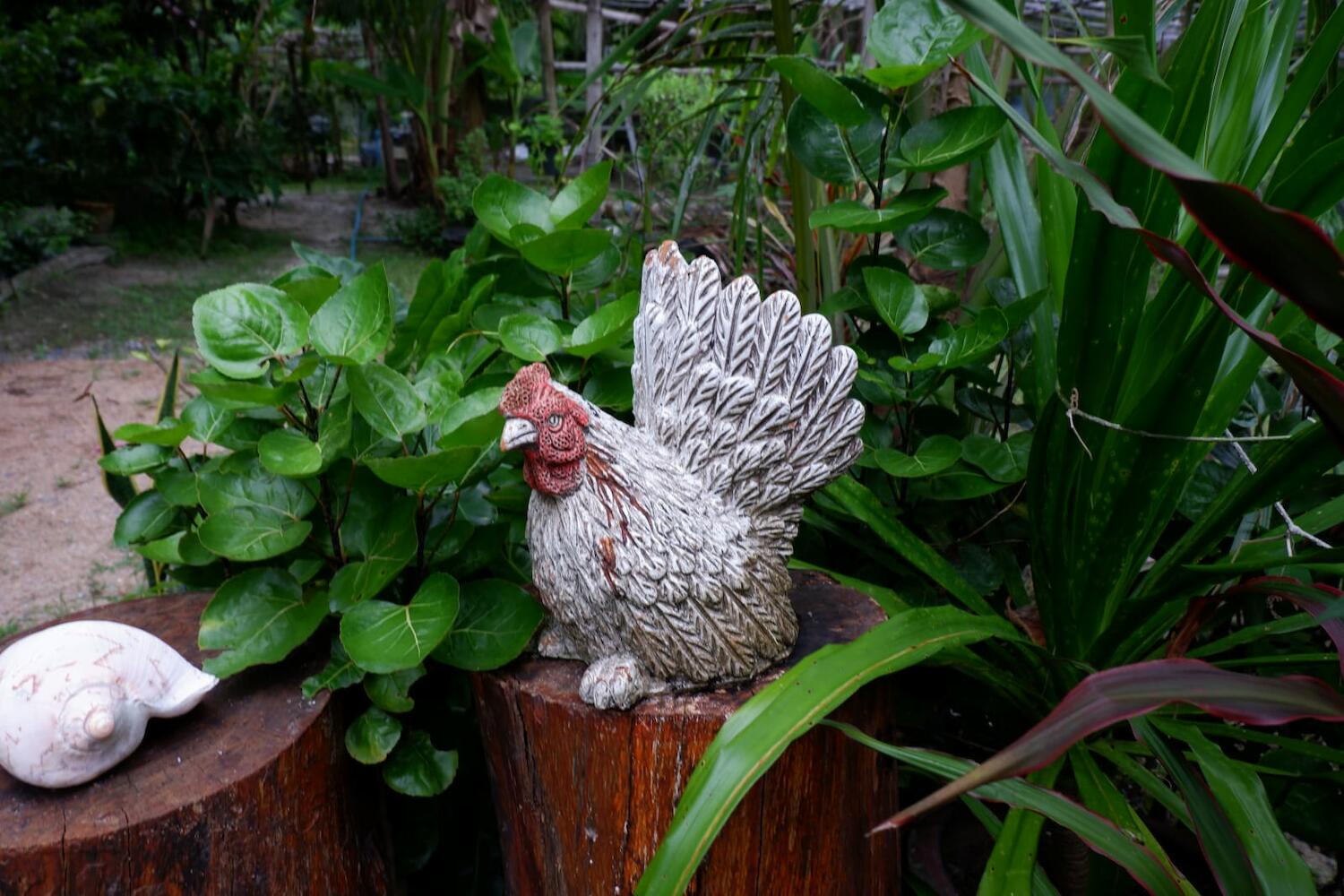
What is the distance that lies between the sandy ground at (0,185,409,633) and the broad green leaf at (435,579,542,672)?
0.91m

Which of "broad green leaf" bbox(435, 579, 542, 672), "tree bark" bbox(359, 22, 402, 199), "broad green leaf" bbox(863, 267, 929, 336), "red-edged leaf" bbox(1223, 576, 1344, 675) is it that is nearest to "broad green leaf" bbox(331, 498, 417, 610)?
"broad green leaf" bbox(435, 579, 542, 672)

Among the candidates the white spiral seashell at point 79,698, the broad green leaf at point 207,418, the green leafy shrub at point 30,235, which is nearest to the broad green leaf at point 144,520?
the broad green leaf at point 207,418

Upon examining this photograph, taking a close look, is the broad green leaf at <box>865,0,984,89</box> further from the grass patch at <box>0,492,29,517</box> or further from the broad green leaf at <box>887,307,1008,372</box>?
the grass patch at <box>0,492,29,517</box>

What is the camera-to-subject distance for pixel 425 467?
3.63ft

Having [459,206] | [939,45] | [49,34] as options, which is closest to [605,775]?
[939,45]

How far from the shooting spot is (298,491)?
1269mm

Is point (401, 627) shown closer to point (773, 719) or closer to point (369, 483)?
point (369, 483)

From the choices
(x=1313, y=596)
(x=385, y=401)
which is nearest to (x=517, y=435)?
(x=385, y=401)

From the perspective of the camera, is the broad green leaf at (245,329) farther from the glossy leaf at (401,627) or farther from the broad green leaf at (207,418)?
the glossy leaf at (401,627)

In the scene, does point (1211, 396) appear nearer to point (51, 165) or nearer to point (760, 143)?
point (760, 143)

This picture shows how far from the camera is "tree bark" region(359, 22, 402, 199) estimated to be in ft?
26.2

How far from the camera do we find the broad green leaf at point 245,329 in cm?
121

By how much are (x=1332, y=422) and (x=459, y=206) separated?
587 centimetres

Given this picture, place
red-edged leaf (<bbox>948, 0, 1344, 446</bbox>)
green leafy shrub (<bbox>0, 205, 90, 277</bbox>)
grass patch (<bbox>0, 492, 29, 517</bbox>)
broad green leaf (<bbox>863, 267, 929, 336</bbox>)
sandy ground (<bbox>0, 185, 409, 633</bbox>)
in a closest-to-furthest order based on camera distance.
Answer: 1. red-edged leaf (<bbox>948, 0, 1344, 446</bbox>)
2. broad green leaf (<bbox>863, 267, 929, 336</bbox>)
3. sandy ground (<bbox>0, 185, 409, 633</bbox>)
4. grass patch (<bbox>0, 492, 29, 517</bbox>)
5. green leafy shrub (<bbox>0, 205, 90, 277</bbox>)
